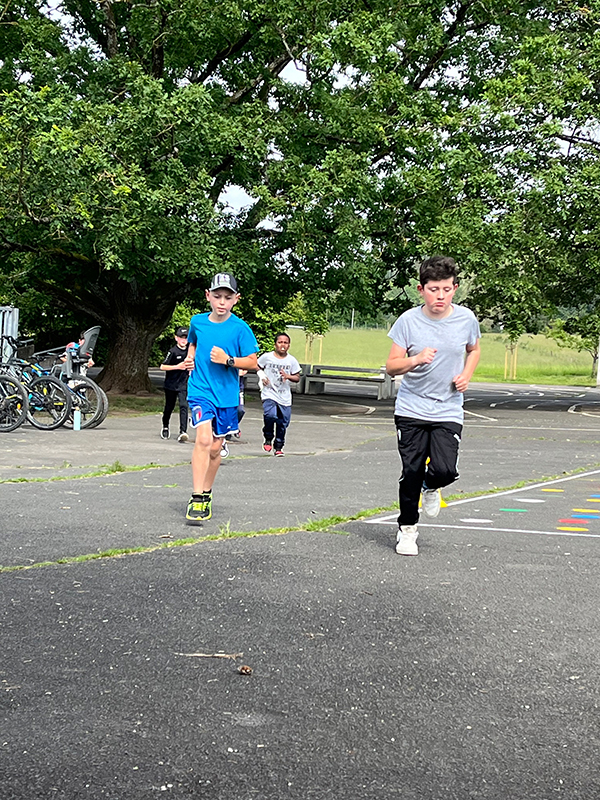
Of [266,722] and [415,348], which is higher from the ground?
[415,348]

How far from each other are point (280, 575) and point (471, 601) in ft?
3.81

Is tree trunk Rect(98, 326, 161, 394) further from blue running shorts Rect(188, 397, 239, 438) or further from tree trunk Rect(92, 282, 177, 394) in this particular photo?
blue running shorts Rect(188, 397, 239, 438)

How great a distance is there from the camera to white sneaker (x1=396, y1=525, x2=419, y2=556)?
23.7 feet

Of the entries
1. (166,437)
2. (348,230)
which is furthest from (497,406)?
(166,437)

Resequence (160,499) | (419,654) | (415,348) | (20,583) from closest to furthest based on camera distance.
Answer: (419,654) < (20,583) < (415,348) < (160,499)

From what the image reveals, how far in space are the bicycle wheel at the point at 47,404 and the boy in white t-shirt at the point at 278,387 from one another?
4.65m

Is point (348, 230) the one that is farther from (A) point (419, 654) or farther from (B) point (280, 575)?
(A) point (419, 654)

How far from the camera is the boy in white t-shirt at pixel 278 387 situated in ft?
49.1

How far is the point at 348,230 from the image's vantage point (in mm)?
25328

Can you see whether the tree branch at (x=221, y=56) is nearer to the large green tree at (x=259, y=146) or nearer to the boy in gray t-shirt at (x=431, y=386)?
the large green tree at (x=259, y=146)

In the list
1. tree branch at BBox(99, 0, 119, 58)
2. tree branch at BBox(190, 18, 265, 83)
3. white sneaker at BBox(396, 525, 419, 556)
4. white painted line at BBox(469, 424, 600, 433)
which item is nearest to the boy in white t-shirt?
white sneaker at BBox(396, 525, 419, 556)

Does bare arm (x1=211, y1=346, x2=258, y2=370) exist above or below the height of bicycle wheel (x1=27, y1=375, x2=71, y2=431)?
above

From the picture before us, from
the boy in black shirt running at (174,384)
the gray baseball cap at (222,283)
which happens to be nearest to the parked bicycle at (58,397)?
the boy in black shirt running at (174,384)

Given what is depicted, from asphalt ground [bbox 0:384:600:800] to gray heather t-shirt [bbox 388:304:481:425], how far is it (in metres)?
0.97
